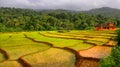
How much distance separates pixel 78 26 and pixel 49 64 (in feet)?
224

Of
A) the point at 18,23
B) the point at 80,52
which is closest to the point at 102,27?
the point at 18,23

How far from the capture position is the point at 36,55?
73.5 feet

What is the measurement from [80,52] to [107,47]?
16.6 ft

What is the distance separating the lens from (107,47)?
90.9 ft

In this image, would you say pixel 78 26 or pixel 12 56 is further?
pixel 78 26

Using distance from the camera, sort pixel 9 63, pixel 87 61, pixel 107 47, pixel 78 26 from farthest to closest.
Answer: pixel 78 26, pixel 107 47, pixel 87 61, pixel 9 63

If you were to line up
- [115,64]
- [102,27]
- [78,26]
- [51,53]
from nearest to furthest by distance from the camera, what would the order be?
1. [115,64]
2. [51,53]
3. [102,27]
4. [78,26]

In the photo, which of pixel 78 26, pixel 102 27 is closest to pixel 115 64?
pixel 102 27

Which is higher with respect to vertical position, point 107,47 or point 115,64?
point 115,64

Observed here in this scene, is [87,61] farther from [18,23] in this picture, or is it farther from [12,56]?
[18,23]

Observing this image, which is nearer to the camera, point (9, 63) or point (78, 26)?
point (9, 63)

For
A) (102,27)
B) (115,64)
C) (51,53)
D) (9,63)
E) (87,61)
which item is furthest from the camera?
(102,27)

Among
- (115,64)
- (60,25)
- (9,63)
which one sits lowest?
(60,25)

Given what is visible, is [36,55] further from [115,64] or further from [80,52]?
[115,64]
